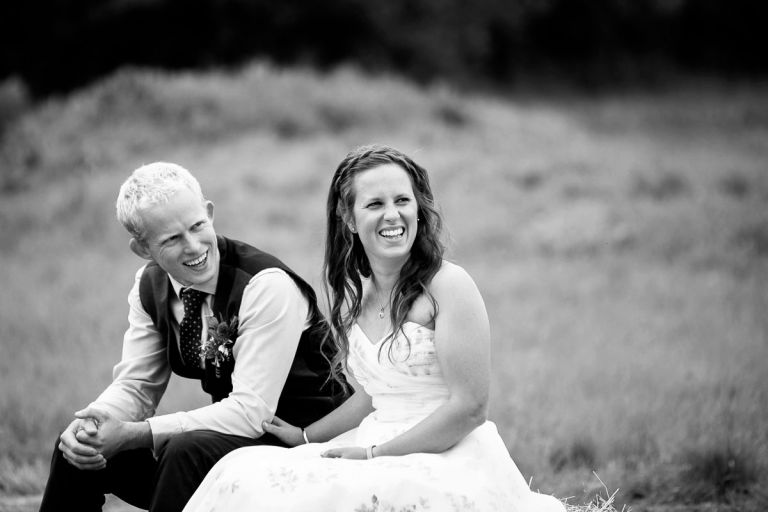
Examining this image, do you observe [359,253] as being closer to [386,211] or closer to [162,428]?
[386,211]

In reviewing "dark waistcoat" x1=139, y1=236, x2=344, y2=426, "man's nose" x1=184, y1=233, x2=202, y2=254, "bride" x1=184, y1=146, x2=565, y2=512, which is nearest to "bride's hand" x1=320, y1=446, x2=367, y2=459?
"bride" x1=184, y1=146, x2=565, y2=512

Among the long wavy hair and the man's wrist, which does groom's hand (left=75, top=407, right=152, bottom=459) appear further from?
the long wavy hair

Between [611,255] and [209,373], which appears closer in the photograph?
[209,373]

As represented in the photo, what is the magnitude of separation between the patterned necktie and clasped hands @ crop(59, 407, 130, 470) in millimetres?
437

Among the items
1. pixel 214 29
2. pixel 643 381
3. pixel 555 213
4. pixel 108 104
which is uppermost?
pixel 214 29

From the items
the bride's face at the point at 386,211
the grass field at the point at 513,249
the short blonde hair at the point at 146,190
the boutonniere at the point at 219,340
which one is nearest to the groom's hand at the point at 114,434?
the boutonniere at the point at 219,340

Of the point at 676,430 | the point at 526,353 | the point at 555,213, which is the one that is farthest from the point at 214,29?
the point at 676,430

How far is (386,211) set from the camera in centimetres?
307

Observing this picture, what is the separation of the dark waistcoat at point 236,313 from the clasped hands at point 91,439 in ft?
1.56

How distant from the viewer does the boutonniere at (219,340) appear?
3.26 metres

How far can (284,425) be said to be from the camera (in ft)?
10.9

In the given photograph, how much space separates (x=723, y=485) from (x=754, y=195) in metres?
8.30

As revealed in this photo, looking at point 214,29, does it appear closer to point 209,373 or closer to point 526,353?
point 526,353

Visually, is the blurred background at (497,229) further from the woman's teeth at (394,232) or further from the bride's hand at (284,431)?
the bride's hand at (284,431)
